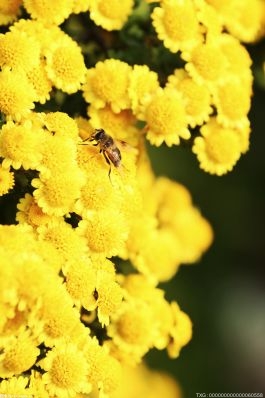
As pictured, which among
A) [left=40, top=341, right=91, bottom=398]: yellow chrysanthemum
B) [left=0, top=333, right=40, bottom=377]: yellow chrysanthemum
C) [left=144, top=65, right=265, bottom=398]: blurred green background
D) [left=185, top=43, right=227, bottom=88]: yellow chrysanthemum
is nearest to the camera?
[left=0, top=333, right=40, bottom=377]: yellow chrysanthemum

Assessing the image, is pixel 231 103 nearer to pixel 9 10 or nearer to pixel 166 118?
pixel 166 118

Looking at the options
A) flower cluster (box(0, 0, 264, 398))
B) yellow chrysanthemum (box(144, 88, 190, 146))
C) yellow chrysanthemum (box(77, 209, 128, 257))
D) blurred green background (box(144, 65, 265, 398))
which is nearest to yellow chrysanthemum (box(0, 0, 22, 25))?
flower cluster (box(0, 0, 264, 398))

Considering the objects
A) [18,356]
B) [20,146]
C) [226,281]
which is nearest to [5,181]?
[20,146]

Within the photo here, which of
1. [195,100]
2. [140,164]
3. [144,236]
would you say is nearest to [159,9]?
[195,100]

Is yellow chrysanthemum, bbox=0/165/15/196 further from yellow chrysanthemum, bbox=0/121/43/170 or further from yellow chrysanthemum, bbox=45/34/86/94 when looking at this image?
yellow chrysanthemum, bbox=45/34/86/94

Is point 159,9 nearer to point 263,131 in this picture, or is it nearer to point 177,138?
point 177,138

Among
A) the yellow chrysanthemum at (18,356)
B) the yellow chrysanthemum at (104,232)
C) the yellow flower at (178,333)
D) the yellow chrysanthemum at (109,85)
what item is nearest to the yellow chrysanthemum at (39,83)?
the yellow chrysanthemum at (109,85)
